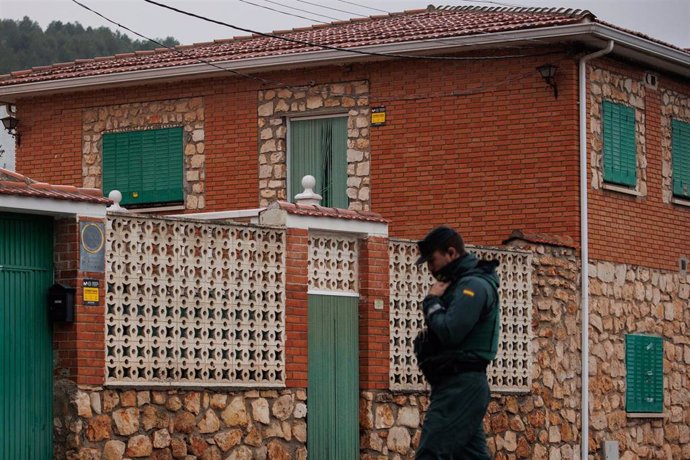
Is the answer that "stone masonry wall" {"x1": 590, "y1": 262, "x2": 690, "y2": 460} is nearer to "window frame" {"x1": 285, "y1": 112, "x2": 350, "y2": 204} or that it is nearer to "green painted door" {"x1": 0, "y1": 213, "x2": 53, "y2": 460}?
"window frame" {"x1": 285, "y1": 112, "x2": 350, "y2": 204}

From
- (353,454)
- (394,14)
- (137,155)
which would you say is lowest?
(353,454)

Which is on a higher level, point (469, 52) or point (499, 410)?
point (469, 52)

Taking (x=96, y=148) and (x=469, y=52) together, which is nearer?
(x=469, y=52)

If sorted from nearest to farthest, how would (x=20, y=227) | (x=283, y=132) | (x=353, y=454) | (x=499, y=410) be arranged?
(x=20, y=227)
(x=353, y=454)
(x=499, y=410)
(x=283, y=132)

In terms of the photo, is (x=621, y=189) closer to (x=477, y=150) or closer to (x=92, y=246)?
(x=477, y=150)

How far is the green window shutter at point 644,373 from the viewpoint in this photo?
2156 centimetres

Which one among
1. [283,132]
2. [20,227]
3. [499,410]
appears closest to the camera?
[20,227]

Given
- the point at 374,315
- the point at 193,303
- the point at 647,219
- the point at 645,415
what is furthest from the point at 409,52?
the point at 193,303

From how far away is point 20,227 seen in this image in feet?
46.2

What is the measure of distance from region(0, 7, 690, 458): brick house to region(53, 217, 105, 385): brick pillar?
5488 millimetres

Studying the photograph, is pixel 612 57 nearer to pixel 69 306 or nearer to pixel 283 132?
pixel 283 132

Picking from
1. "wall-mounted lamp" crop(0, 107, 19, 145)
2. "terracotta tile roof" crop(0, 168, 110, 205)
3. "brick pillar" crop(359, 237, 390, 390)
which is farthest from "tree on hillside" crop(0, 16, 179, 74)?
"terracotta tile roof" crop(0, 168, 110, 205)

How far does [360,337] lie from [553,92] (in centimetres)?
558

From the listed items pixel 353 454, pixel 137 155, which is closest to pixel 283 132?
pixel 137 155
